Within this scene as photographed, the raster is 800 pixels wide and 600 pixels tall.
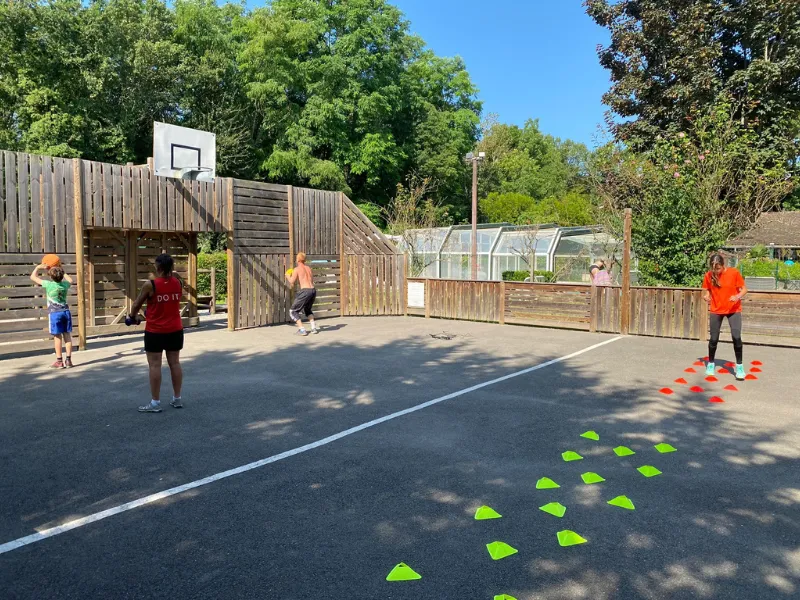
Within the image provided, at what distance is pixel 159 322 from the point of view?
6492 mm

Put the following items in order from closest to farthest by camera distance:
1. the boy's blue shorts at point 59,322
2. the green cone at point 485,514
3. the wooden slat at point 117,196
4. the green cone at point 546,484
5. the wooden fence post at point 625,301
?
the green cone at point 485,514, the green cone at point 546,484, the boy's blue shorts at point 59,322, the wooden slat at point 117,196, the wooden fence post at point 625,301

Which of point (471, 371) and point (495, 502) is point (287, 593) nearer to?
point (495, 502)

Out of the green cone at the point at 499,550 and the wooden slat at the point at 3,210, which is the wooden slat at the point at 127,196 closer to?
the wooden slat at the point at 3,210

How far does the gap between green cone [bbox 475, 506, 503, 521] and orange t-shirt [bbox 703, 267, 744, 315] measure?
6.05 metres

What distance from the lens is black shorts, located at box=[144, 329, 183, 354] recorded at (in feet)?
21.2

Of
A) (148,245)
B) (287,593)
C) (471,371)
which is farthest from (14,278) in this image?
(287,593)

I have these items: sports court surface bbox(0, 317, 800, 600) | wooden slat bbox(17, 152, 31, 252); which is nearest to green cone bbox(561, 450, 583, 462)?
sports court surface bbox(0, 317, 800, 600)

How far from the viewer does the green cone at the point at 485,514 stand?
3926 mm

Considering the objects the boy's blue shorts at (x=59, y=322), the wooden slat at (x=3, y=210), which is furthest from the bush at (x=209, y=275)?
the boy's blue shorts at (x=59, y=322)

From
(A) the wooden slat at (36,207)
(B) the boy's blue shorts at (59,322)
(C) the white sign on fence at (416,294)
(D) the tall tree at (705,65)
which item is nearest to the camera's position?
(B) the boy's blue shorts at (59,322)

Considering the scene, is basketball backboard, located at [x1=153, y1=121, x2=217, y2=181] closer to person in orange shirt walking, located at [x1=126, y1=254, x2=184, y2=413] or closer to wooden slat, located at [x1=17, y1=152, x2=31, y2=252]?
wooden slat, located at [x1=17, y1=152, x2=31, y2=252]

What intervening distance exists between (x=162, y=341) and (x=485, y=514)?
13.6 feet

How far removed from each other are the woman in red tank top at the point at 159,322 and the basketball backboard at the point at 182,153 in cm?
699

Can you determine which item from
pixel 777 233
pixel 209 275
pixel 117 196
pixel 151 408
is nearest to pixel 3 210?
pixel 117 196
